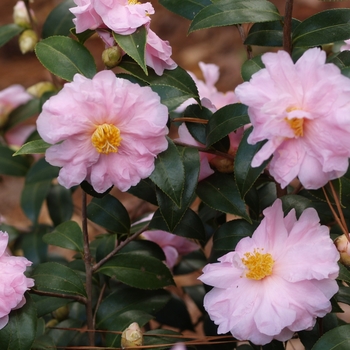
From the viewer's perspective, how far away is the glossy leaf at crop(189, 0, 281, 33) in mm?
839

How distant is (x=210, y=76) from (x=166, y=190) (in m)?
0.44

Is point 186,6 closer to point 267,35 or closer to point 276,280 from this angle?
point 267,35

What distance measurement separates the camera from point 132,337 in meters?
0.85

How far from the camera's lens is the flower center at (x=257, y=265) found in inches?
30.0

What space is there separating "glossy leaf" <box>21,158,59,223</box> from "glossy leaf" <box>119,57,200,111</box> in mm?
564

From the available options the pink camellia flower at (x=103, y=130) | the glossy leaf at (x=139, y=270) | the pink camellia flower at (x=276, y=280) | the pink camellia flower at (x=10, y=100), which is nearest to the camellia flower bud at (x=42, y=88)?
the pink camellia flower at (x=10, y=100)

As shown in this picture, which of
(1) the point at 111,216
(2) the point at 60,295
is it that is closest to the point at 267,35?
(1) the point at 111,216

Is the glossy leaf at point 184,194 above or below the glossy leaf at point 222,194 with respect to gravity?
above

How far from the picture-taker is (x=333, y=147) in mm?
669

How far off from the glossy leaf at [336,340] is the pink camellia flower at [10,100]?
0.96 metres

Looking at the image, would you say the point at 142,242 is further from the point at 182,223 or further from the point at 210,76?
the point at 210,76

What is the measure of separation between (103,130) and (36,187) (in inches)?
28.9

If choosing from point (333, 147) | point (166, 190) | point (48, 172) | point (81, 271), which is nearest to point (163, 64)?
point (166, 190)

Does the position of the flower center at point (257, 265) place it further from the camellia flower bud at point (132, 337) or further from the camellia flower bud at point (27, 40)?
the camellia flower bud at point (27, 40)
